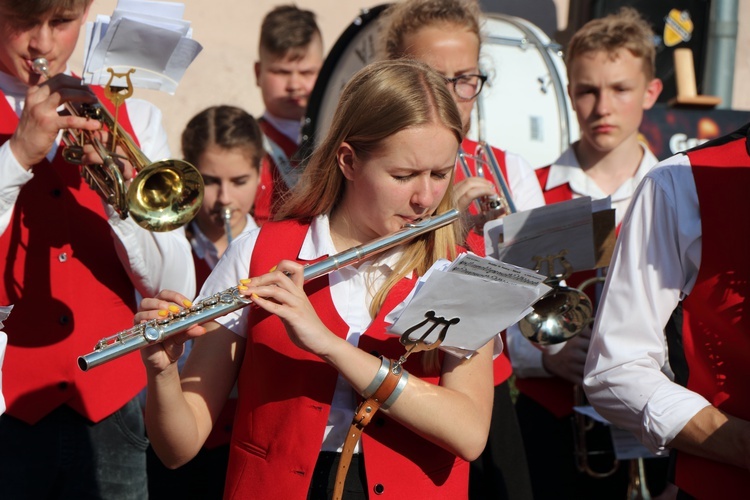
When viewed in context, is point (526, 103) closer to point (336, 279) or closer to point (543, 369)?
point (543, 369)

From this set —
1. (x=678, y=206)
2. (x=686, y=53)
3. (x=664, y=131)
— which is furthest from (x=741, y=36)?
(x=678, y=206)

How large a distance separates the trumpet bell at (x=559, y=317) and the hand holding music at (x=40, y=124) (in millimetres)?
1390

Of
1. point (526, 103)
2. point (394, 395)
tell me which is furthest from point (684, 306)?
point (526, 103)

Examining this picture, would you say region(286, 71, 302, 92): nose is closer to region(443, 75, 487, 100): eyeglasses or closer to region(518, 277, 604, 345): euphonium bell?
region(443, 75, 487, 100): eyeglasses

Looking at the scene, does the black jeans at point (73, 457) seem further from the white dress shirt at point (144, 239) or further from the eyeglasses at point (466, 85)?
the eyeglasses at point (466, 85)

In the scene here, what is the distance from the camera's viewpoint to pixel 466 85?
11.4ft

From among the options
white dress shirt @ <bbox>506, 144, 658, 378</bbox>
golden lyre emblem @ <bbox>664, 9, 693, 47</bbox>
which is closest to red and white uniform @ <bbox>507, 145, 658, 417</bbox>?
white dress shirt @ <bbox>506, 144, 658, 378</bbox>

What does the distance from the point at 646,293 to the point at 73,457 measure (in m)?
1.58

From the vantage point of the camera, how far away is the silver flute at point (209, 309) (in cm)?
218

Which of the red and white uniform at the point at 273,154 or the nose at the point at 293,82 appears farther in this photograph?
the nose at the point at 293,82

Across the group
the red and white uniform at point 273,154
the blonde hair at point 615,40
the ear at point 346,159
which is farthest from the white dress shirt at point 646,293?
the red and white uniform at point 273,154

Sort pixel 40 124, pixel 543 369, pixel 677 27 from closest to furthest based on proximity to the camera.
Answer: pixel 40 124 → pixel 543 369 → pixel 677 27

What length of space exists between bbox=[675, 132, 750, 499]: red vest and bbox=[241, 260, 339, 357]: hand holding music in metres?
0.84

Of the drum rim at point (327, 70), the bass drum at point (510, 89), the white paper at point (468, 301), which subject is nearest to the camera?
the white paper at point (468, 301)
